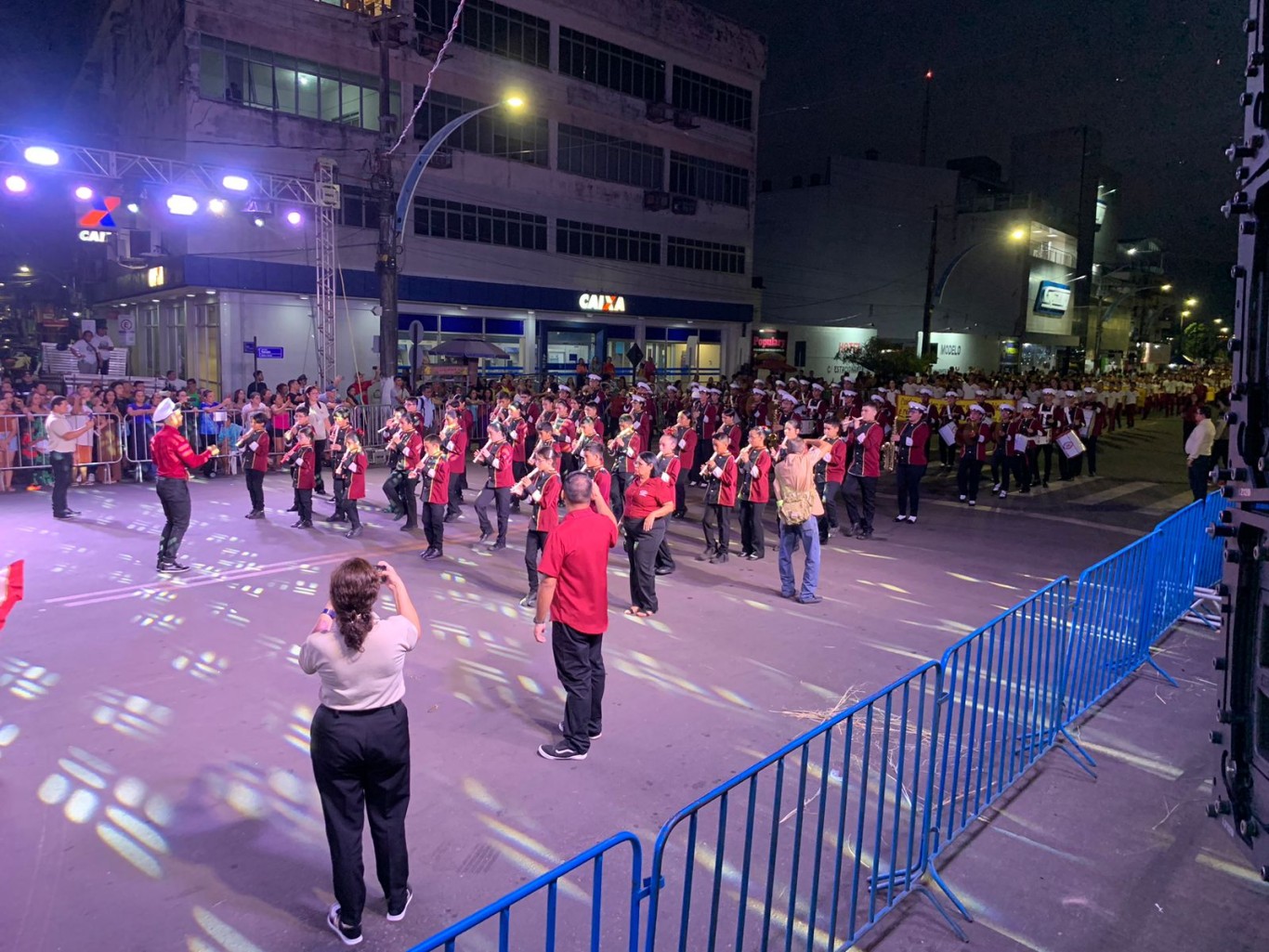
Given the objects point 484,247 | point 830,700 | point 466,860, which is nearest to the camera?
point 466,860

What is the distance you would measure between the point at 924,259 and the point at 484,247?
3013cm

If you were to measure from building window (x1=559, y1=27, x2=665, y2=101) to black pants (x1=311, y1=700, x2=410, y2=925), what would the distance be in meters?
34.0

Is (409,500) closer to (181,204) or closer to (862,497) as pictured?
(862,497)

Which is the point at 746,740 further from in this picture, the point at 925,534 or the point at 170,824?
the point at 925,534

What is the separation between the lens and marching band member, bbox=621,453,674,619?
8758 mm

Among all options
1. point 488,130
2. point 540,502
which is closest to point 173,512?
point 540,502

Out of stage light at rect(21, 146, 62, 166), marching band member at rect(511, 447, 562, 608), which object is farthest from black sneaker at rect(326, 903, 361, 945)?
stage light at rect(21, 146, 62, 166)

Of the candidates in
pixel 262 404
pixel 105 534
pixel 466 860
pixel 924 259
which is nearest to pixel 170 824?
pixel 466 860

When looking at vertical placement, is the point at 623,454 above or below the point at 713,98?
below

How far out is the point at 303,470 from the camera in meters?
12.2

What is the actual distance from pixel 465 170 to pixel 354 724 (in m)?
29.5

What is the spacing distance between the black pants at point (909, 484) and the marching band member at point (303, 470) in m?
9.07

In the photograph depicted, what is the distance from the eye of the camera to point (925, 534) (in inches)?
529

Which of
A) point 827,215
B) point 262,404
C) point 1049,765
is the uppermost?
point 827,215
